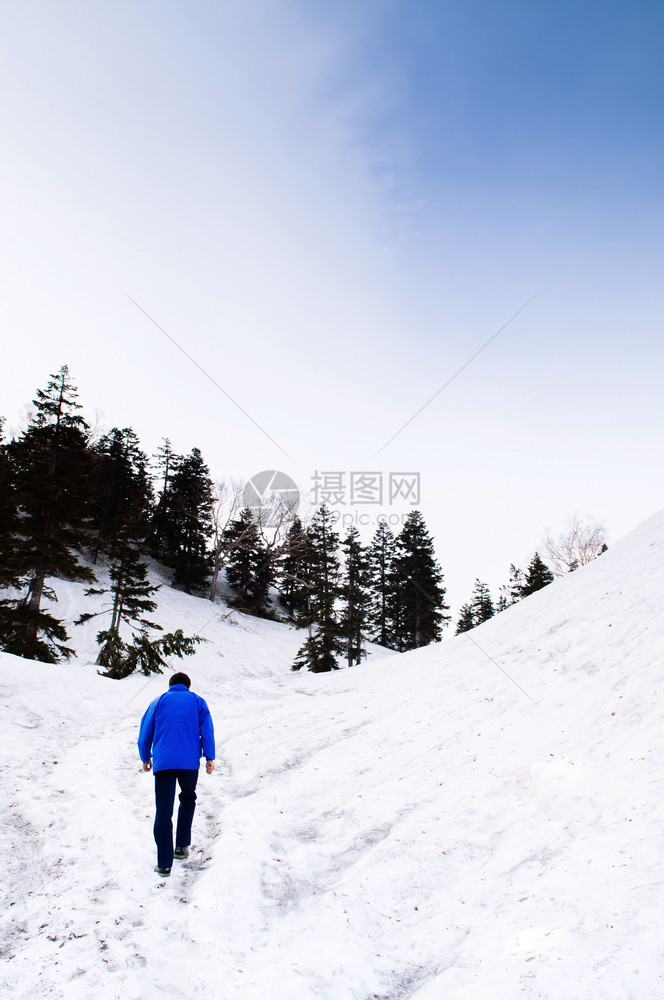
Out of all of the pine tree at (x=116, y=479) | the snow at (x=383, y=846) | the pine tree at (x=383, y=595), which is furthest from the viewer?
the pine tree at (x=383, y=595)

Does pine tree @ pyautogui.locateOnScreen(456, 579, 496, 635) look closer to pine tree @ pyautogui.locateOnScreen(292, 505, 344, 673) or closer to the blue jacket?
pine tree @ pyautogui.locateOnScreen(292, 505, 344, 673)

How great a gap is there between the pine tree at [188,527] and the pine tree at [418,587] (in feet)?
58.4

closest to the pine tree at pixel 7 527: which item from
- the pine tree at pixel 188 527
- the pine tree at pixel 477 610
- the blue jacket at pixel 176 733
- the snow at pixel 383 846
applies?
the snow at pixel 383 846

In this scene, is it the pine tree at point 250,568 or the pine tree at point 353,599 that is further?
the pine tree at point 250,568

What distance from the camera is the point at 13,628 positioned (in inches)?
779

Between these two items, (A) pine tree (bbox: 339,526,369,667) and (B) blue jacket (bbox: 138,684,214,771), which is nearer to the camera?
(B) blue jacket (bbox: 138,684,214,771)

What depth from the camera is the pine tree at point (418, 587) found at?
42938mm

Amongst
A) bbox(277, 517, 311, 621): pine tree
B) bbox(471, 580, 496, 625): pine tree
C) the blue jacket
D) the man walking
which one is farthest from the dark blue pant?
bbox(471, 580, 496, 625): pine tree

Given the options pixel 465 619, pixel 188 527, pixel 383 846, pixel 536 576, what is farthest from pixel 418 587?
pixel 383 846

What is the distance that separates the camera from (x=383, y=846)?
560 cm

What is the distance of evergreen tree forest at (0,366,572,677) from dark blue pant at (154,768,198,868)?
12.8 m

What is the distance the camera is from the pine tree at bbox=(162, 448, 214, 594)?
139ft

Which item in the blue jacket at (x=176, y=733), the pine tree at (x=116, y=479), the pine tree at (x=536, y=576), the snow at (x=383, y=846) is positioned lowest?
the snow at (x=383, y=846)

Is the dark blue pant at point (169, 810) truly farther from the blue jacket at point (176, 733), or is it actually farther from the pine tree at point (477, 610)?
the pine tree at point (477, 610)
